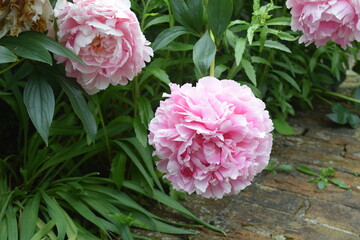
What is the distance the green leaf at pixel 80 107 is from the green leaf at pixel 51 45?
0.14 meters

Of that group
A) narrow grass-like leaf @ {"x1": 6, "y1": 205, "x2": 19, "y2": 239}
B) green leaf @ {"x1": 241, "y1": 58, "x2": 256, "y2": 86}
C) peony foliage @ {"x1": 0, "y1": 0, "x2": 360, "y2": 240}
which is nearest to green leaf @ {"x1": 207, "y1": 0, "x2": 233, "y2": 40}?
peony foliage @ {"x1": 0, "y1": 0, "x2": 360, "y2": 240}

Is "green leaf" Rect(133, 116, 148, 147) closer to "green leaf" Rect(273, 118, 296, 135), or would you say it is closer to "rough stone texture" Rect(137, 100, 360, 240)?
"rough stone texture" Rect(137, 100, 360, 240)

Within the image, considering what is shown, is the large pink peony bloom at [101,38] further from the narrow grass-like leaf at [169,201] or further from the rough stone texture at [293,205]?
the rough stone texture at [293,205]

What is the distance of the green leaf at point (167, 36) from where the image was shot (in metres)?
1.59

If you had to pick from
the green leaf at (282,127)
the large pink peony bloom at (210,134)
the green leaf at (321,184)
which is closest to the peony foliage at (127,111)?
the large pink peony bloom at (210,134)

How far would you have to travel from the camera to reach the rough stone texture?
1.83 metres

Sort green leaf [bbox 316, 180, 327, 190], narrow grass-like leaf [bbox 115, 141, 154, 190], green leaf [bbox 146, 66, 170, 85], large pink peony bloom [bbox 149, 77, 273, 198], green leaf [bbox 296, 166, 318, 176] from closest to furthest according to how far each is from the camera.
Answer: large pink peony bloom [bbox 149, 77, 273, 198] < green leaf [bbox 146, 66, 170, 85] < narrow grass-like leaf [bbox 115, 141, 154, 190] < green leaf [bbox 316, 180, 327, 190] < green leaf [bbox 296, 166, 318, 176]

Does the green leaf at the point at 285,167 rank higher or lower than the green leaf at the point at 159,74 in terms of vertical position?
lower

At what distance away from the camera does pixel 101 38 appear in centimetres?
141

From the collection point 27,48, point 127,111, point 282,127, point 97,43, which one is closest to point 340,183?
point 282,127

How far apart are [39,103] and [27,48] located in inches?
5.7

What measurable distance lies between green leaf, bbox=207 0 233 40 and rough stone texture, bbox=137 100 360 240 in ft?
2.17

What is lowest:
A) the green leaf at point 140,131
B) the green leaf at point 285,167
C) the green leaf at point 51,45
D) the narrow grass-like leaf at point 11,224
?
the green leaf at point 285,167

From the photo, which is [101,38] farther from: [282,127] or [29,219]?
[282,127]
